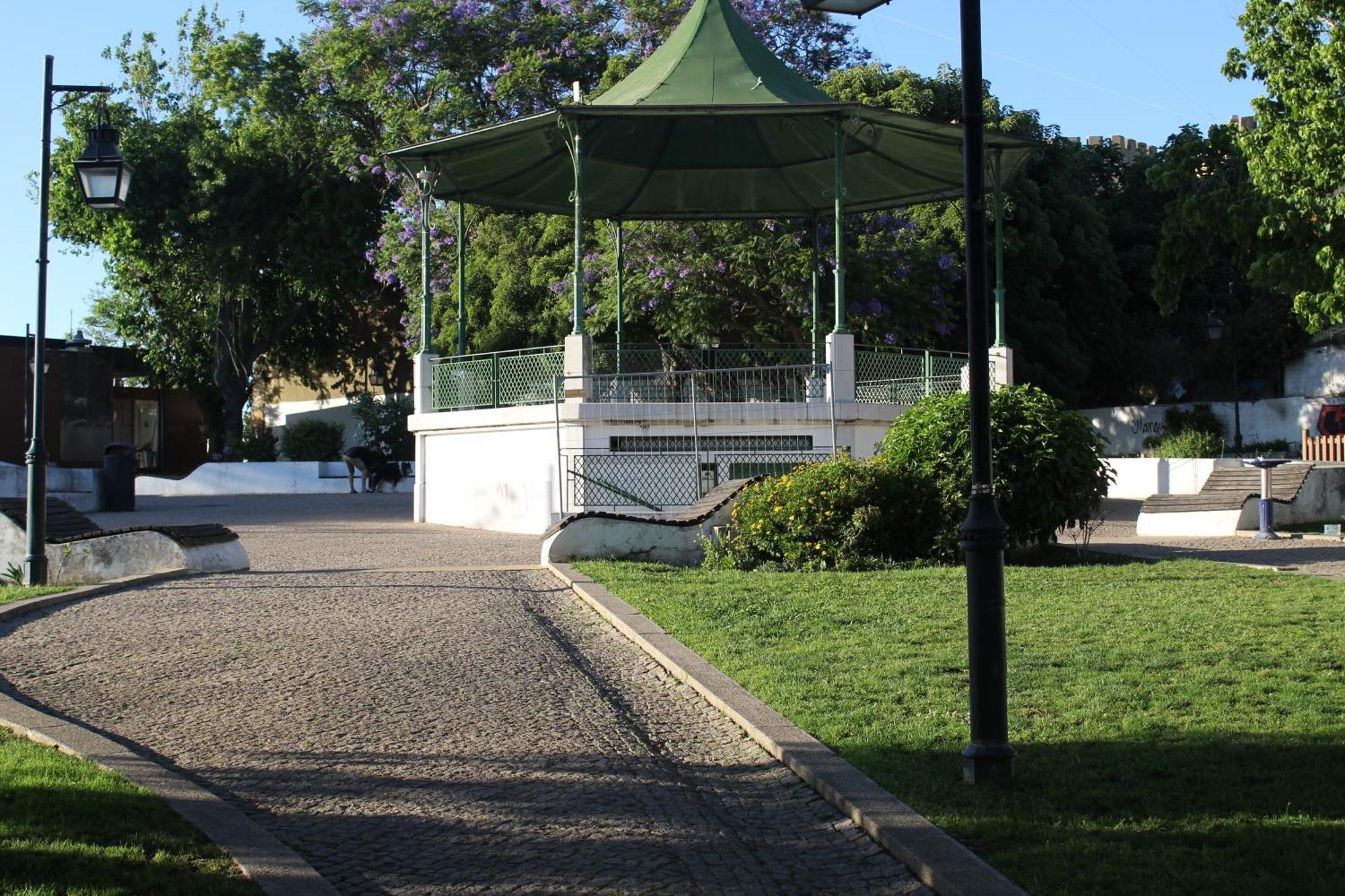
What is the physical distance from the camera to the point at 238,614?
11.2 metres

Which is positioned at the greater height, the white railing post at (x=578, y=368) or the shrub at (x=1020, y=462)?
the white railing post at (x=578, y=368)

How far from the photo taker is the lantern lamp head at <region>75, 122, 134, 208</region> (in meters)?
13.8

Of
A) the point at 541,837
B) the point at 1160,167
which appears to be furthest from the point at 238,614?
the point at 1160,167

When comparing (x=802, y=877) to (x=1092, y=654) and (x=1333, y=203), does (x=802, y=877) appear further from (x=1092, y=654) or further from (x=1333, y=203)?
(x=1333, y=203)

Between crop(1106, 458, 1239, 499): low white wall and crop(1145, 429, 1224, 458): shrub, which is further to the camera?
crop(1145, 429, 1224, 458): shrub

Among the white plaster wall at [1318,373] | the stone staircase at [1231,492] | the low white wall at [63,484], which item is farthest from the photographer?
the white plaster wall at [1318,373]

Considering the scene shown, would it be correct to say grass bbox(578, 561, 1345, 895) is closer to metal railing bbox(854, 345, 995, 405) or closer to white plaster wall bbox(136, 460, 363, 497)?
metal railing bbox(854, 345, 995, 405)

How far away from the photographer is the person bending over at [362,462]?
36188 millimetres

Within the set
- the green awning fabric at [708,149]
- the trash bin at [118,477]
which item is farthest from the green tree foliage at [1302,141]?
the trash bin at [118,477]

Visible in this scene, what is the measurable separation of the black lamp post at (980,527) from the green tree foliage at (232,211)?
36.3 m

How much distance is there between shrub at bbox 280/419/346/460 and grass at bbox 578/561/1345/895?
109 ft

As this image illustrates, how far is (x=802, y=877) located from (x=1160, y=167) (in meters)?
23.5

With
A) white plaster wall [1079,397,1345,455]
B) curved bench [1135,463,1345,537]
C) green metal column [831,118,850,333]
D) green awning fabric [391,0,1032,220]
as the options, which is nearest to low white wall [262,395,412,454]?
green awning fabric [391,0,1032,220]

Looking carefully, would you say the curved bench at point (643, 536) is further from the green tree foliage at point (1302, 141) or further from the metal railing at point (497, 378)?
the green tree foliage at point (1302, 141)
